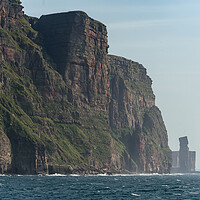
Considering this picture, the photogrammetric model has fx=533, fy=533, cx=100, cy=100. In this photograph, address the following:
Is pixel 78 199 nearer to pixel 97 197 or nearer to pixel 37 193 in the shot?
pixel 97 197

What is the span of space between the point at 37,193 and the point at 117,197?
80.8 ft

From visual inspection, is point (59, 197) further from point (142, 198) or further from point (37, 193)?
point (142, 198)

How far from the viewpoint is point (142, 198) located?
158m

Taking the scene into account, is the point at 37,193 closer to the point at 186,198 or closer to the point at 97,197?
the point at 97,197

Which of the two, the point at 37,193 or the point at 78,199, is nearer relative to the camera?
the point at 78,199

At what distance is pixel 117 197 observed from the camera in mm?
159250

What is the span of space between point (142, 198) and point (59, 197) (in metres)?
24.7

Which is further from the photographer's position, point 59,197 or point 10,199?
point 59,197

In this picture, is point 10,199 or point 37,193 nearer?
point 10,199

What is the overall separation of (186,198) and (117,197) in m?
21.2

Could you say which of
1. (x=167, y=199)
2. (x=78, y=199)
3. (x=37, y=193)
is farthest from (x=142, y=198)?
(x=37, y=193)

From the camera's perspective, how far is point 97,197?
156m

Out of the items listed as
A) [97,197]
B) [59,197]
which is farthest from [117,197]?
[59,197]

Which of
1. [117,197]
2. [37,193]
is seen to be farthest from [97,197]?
[37,193]
